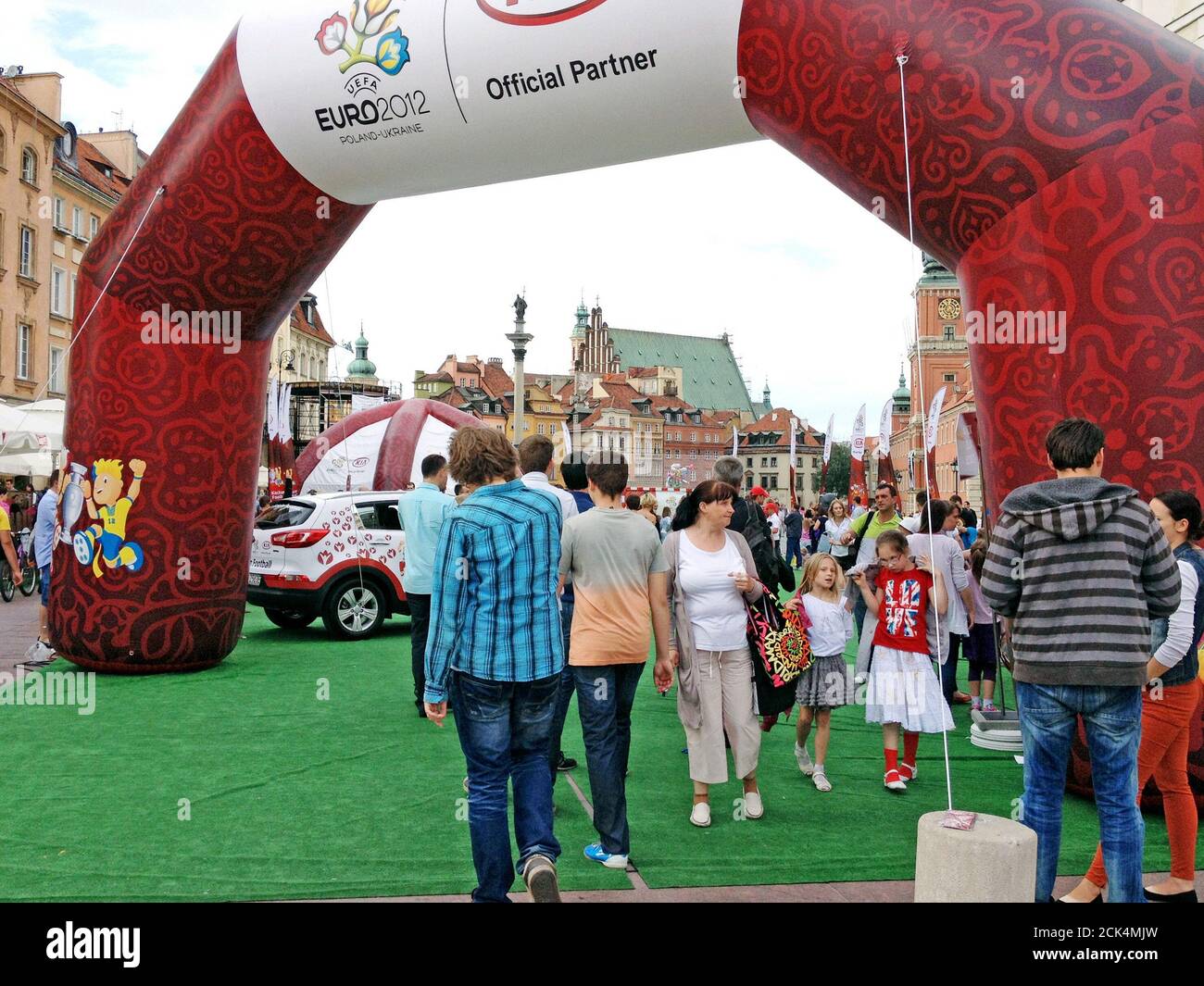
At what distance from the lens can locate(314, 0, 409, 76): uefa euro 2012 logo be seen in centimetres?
693

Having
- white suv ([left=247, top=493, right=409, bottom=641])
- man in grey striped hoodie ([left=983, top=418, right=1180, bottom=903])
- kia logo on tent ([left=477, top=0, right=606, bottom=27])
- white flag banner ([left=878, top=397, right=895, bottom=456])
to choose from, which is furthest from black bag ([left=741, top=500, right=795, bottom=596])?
white flag banner ([left=878, top=397, right=895, bottom=456])

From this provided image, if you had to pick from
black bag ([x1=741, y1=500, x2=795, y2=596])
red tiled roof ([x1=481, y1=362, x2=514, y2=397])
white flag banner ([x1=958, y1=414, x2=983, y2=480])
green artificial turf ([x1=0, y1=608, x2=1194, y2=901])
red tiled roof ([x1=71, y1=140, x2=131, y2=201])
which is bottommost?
green artificial turf ([x1=0, y1=608, x2=1194, y2=901])

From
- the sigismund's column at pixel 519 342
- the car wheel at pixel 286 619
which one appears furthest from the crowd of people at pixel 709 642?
the sigismund's column at pixel 519 342

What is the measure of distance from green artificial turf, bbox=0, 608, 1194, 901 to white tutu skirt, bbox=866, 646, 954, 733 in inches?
16.3

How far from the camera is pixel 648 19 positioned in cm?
625

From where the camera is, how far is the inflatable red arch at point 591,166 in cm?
518

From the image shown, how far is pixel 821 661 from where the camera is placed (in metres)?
6.27

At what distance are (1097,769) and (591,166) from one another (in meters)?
5.06

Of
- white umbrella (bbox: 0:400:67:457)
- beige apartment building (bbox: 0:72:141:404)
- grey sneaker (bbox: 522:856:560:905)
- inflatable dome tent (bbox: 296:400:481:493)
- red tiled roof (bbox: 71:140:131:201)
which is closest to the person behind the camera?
grey sneaker (bbox: 522:856:560:905)

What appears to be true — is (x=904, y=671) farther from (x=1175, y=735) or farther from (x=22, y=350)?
(x=22, y=350)

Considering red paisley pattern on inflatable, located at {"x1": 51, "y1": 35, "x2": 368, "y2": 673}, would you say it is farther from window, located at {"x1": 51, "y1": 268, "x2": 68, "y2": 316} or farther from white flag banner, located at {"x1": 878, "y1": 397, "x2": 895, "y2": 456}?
window, located at {"x1": 51, "y1": 268, "x2": 68, "y2": 316}

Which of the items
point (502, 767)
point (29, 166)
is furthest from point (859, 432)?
point (29, 166)

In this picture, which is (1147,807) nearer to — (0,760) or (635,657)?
(635,657)

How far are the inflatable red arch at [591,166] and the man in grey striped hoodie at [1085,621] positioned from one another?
1663mm
